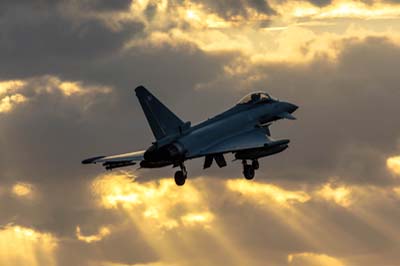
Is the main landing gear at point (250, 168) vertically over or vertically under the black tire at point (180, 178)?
over

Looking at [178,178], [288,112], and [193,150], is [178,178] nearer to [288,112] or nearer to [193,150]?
[193,150]

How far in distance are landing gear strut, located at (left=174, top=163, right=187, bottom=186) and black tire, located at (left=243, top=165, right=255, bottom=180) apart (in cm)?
597

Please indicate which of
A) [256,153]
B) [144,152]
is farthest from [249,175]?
[144,152]

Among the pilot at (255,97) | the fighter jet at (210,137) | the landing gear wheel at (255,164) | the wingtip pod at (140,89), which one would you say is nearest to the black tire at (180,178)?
the fighter jet at (210,137)

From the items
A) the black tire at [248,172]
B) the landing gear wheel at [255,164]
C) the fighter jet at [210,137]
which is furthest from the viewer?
the landing gear wheel at [255,164]

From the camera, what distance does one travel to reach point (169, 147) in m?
100

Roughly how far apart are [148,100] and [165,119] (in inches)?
81.1

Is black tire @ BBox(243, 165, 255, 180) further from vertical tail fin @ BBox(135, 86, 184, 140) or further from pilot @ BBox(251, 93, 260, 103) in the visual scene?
vertical tail fin @ BBox(135, 86, 184, 140)

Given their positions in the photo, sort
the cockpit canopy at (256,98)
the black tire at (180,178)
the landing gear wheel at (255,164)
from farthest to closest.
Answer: the cockpit canopy at (256,98), the landing gear wheel at (255,164), the black tire at (180,178)

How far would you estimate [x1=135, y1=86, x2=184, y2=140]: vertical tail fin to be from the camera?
101 metres

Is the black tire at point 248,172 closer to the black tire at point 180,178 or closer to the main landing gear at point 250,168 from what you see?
the main landing gear at point 250,168

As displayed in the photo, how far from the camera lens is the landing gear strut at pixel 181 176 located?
338 feet

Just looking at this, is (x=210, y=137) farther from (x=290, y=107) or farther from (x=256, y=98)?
(x=290, y=107)

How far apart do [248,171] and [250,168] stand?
394mm
